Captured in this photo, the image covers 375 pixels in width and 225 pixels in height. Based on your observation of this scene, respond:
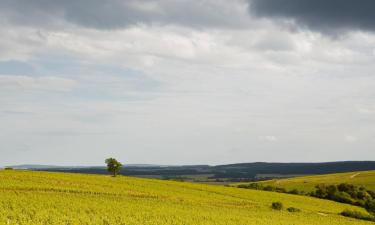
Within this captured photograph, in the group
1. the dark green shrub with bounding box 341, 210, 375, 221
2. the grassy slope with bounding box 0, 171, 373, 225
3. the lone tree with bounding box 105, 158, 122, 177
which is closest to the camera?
the grassy slope with bounding box 0, 171, 373, 225

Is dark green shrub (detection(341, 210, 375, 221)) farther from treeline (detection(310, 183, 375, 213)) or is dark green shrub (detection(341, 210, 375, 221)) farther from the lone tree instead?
the lone tree

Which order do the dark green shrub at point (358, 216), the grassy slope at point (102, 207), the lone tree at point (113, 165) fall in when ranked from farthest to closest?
1. the lone tree at point (113, 165)
2. the dark green shrub at point (358, 216)
3. the grassy slope at point (102, 207)

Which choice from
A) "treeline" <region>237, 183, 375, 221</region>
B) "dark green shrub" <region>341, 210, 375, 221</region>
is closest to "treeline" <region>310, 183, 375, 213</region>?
"treeline" <region>237, 183, 375, 221</region>

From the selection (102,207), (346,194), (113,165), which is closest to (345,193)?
(346,194)

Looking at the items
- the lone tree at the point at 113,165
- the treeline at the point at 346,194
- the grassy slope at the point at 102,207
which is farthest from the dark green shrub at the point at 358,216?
the lone tree at the point at 113,165

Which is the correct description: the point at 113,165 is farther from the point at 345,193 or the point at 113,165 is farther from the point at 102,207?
the point at 102,207

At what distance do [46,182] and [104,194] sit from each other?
38.4 ft

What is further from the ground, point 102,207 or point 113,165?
point 113,165

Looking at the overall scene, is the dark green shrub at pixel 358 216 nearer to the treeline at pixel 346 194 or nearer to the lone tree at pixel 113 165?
the treeline at pixel 346 194

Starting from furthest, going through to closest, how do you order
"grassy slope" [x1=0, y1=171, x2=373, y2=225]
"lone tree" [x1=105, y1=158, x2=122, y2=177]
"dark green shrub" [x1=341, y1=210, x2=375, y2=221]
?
"lone tree" [x1=105, y1=158, x2=122, y2=177], "dark green shrub" [x1=341, y1=210, x2=375, y2=221], "grassy slope" [x1=0, y1=171, x2=373, y2=225]

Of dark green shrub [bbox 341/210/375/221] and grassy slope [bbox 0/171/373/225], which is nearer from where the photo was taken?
grassy slope [bbox 0/171/373/225]

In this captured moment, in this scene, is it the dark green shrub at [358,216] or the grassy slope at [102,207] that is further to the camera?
the dark green shrub at [358,216]

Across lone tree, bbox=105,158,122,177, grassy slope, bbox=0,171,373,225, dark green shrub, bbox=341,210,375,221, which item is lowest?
dark green shrub, bbox=341,210,375,221

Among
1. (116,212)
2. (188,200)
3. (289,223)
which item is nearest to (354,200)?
(188,200)
